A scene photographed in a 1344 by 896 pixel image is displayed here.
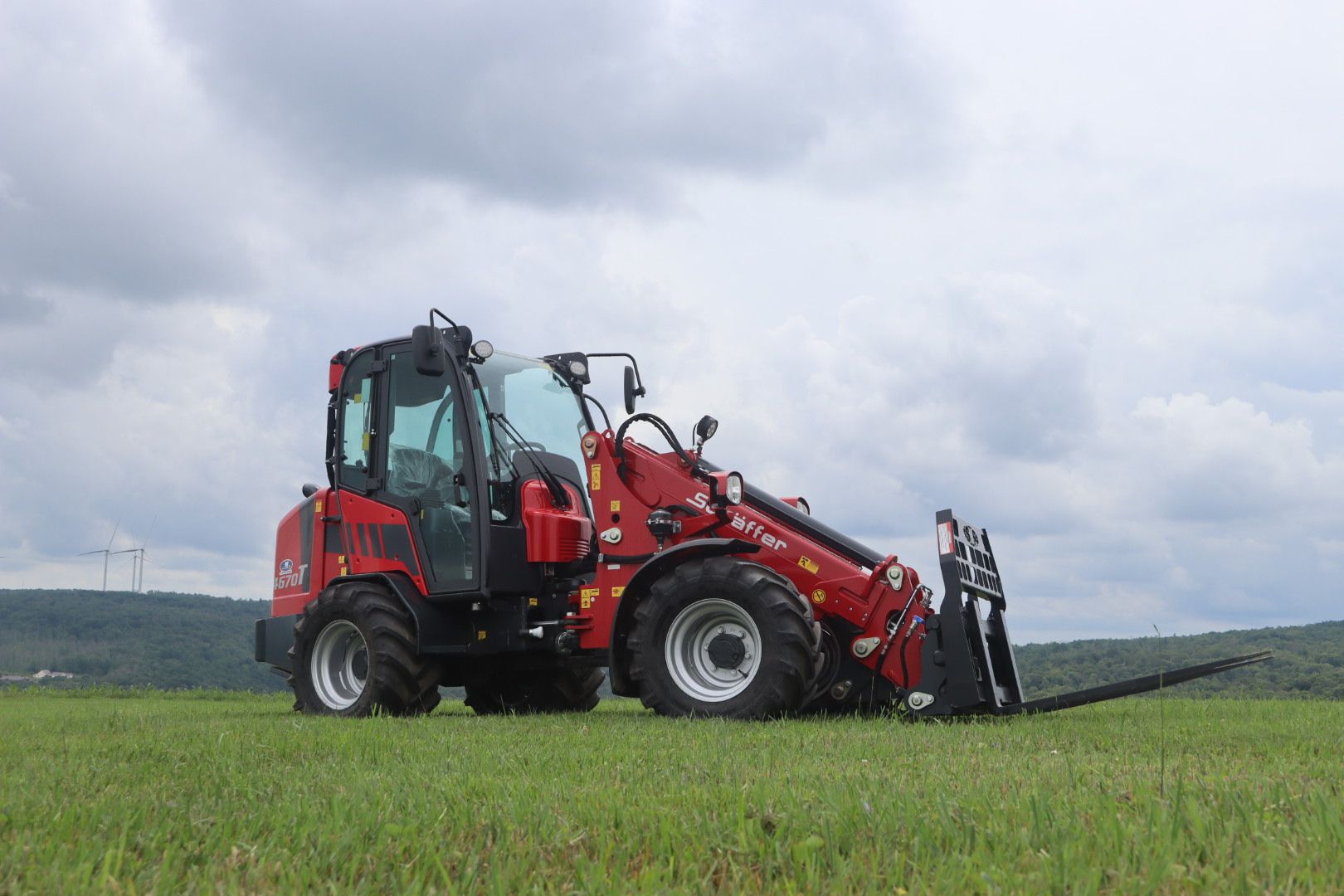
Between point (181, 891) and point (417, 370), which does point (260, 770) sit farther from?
point (417, 370)

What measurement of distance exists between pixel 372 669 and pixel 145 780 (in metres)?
4.78

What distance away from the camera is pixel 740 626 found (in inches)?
297

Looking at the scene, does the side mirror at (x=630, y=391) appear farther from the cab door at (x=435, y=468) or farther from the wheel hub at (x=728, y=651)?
the wheel hub at (x=728, y=651)

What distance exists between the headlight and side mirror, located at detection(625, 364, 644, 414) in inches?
62.2

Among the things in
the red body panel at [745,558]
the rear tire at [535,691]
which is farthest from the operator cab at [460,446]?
the rear tire at [535,691]

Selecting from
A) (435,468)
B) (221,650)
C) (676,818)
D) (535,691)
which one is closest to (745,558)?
(435,468)

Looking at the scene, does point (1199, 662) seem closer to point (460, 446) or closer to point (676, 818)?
point (676, 818)

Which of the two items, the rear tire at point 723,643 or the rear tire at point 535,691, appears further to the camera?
the rear tire at point 535,691

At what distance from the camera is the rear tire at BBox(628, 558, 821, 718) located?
7.05 meters

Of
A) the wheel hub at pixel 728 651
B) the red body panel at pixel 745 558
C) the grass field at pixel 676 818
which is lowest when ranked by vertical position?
the grass field at pixel 676 818

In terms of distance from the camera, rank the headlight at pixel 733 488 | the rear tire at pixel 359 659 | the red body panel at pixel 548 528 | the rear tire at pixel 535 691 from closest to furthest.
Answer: the headlight at pixel 733 488 → the rear tire at pixel 359 659 → the red body panel at pixel 548 528 → the rear tire at pixel 535 691

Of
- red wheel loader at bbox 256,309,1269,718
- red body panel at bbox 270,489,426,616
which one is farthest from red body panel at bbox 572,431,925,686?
red body panel at bbox 270,489,426,616

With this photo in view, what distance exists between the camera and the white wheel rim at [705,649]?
24.4 feet

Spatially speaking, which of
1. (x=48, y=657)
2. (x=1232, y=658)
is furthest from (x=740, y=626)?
(x=48, y=657)
